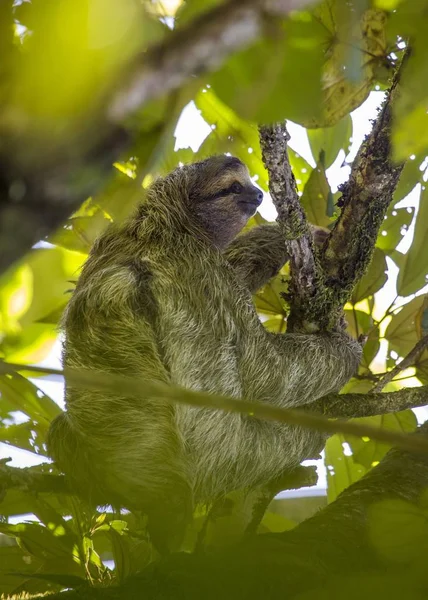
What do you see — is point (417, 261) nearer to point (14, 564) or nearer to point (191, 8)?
point (14, 564)

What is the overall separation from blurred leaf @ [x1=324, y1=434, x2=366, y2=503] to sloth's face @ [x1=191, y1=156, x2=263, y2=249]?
1650 millimetres

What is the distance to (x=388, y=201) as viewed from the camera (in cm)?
332

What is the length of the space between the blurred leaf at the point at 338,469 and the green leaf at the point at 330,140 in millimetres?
1904

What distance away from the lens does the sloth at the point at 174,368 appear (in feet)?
10.3

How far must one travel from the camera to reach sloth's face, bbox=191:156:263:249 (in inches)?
159

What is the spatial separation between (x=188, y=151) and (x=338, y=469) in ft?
8.01

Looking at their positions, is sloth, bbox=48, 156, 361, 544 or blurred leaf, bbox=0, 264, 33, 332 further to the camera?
sloth, bbox=48, 156, 361, 544

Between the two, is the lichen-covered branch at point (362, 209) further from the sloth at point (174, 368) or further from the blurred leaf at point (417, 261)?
the sloth at point (174, 368)

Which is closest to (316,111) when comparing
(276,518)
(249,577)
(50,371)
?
(50,371)

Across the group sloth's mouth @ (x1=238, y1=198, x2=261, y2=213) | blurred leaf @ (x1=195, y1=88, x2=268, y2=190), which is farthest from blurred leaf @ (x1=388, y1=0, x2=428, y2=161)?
sloth's mouth @ (x1=238, y1=198, x2=261, y2=213)

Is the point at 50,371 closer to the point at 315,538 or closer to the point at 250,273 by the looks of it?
the point at 315,538

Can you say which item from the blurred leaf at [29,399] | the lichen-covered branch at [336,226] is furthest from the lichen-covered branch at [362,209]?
the blurred leaf at [29,399]

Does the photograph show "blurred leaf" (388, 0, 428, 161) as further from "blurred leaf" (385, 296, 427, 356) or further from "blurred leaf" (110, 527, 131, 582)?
"blurred leaf" (385, 296, 427, 356)

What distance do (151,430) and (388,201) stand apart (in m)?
1.84
